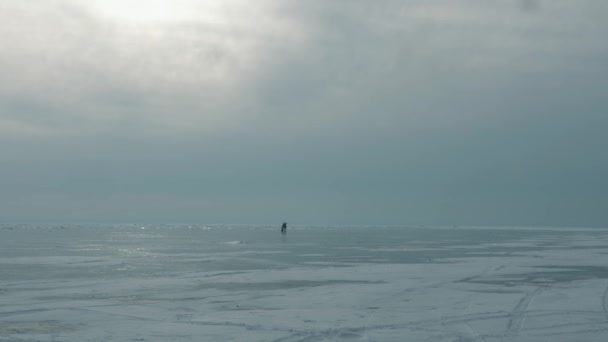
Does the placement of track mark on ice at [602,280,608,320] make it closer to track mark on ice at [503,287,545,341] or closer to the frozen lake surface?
the frozen lake surface

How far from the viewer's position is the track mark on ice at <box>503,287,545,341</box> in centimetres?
978

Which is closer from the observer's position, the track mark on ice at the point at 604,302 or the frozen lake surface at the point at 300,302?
the frozen lake surface at the point at 300,302

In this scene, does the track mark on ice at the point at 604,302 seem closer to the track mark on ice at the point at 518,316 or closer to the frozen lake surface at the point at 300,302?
the frozen lake surface at the point at 300,302

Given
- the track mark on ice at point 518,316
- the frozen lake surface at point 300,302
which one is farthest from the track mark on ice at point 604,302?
the track mark on ice at point 518,316

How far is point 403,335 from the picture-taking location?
31.4 feet

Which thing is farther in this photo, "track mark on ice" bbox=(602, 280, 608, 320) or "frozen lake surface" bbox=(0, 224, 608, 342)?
"track mark on ice" bbox=(602, 280, 608, 320)

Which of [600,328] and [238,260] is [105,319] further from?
[238,260]

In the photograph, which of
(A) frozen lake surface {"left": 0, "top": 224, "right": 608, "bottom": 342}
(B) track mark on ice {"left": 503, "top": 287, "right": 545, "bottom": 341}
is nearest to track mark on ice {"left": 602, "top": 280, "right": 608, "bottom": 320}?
(A) frozen lake surface {"left": 0, "top": 224, "right": 608, "bottom": 342}

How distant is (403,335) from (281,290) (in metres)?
5.97

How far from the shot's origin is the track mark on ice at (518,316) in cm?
978

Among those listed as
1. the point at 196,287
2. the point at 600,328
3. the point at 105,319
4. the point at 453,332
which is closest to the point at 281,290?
the point at 196,287

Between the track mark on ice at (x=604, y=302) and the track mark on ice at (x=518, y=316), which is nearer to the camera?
the track mark on ice at (x=518, y=316)

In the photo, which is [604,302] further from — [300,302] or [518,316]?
[300,302]

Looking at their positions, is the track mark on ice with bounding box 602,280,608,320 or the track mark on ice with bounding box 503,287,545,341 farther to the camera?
the track mark on ice with bounding box 602,280,608,320
